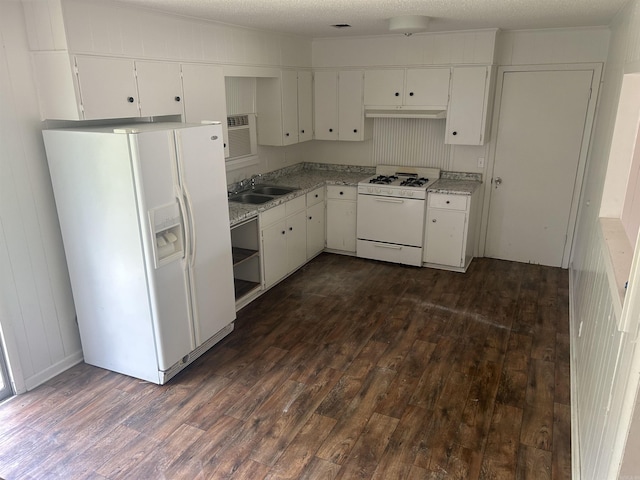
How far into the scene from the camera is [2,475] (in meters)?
2.44

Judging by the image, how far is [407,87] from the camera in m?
5.02

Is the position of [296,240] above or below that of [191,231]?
below

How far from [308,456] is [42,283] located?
2.10 meters

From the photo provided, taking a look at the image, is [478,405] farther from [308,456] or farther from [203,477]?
[203,477]

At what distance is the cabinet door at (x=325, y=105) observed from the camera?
5.37 metres

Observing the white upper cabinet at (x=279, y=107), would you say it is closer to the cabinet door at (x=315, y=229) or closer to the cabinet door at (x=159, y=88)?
the cabinet door at (x=315, y=229)

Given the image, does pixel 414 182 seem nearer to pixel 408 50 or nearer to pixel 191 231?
pixel 408 50

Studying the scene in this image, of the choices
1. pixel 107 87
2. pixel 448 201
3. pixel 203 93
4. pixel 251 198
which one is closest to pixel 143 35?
pixel 107 87

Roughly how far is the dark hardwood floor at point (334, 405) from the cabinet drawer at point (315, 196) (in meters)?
1.30

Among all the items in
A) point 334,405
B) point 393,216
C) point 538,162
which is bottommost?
point 334,405

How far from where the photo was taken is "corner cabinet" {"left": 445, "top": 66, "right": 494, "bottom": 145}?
4.67 metres

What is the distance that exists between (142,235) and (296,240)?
2.27 meters

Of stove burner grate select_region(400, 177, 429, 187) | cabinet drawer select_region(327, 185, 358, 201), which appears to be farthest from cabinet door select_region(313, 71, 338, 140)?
stove burner grate select_region(400, 177, 429, 187)

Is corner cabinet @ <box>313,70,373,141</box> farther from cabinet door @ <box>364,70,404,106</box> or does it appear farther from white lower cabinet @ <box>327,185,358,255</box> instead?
white lower cabinet @ <box>327,185,358,255</box>
